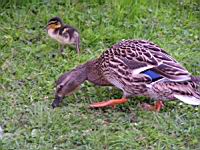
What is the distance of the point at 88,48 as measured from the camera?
741 centimetres

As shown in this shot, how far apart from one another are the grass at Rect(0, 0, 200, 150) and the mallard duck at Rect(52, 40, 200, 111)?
15 cm

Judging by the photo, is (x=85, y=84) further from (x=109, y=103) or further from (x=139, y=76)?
(x=139, y=76)

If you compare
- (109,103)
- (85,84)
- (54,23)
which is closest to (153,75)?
(109,103)

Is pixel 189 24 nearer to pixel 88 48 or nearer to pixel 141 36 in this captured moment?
pixel 141 36

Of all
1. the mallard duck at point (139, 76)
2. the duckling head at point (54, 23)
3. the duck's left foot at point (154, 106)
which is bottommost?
the duck's left foot at point (154, 106)

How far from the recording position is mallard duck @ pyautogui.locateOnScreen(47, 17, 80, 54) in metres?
7.17

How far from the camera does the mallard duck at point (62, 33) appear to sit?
23.5 ft

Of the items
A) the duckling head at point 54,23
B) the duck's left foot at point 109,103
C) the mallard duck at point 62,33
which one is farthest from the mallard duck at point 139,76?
the duckling head at point 54,23

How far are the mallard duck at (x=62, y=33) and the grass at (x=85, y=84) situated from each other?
0.13 meters

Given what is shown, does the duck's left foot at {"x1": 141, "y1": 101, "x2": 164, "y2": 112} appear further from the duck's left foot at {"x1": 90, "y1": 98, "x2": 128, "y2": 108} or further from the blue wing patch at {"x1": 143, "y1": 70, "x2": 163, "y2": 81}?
the blue wing patch at {"x1": 143, "y1": 70, "x2": 163, "y2": 81}

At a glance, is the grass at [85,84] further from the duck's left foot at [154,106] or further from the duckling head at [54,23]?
the duckling head at [54,23]

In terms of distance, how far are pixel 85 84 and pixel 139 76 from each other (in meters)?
0.86

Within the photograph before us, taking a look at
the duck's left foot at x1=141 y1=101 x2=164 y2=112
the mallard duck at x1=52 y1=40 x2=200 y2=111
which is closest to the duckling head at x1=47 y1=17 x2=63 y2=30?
the mallard duck at x1=52 y1=40 x2=200 y2=111

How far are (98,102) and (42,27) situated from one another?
2.04 m
